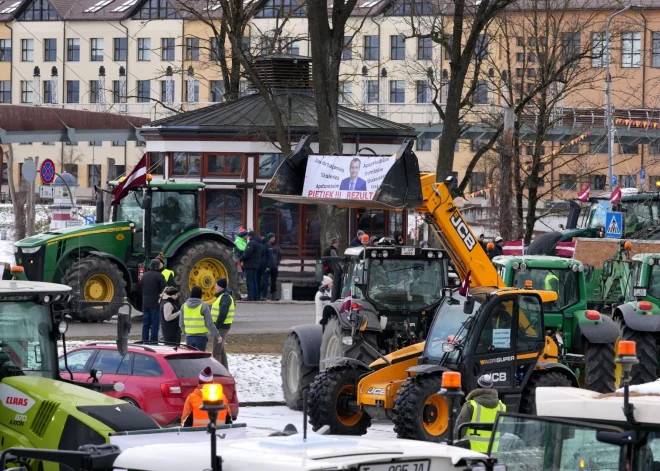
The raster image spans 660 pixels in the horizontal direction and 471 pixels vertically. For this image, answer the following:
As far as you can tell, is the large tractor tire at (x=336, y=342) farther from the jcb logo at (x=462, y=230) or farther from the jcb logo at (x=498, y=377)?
the jcb logo at (x=498, y=377)

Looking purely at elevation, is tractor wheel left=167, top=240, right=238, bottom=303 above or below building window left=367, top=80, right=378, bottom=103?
below

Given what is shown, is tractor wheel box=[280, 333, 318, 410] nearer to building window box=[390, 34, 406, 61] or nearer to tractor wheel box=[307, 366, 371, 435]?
tractor wheel box=[307, 366, 371, 435]

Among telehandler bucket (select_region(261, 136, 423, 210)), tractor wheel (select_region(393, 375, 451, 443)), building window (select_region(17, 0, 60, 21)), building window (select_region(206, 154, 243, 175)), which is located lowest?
tractor wheel (select_region(393, 375, 451, 443))

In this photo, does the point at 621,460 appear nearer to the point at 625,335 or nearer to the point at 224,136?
the point at 625,335

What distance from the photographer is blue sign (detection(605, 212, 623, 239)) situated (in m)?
29.4

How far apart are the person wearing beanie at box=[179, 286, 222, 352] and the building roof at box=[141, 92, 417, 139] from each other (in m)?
15.7

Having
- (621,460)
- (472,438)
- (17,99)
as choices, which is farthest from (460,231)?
(17,99)

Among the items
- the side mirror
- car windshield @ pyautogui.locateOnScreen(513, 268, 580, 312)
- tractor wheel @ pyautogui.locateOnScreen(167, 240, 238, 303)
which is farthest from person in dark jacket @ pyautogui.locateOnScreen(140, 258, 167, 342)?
the side mirror

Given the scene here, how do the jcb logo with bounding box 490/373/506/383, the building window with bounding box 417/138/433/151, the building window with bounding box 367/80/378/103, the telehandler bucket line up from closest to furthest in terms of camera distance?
the jcb logo with bounding box 490/373/506/383 → the telehandler bucket → the building window with bounding box 367/80/378/103 → the building window with bounding box 417/138/433/151

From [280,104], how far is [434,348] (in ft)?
74.6

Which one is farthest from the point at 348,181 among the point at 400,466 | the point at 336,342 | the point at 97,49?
the point at 97,49

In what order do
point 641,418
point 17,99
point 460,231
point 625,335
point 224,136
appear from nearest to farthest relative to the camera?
1. point 641,418
2. point 460,231
3. point 625,335
4. point 224,136
5. point 17,99

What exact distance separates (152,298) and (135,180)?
15.4 ft

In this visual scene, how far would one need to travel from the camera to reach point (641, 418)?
6.90 metres
